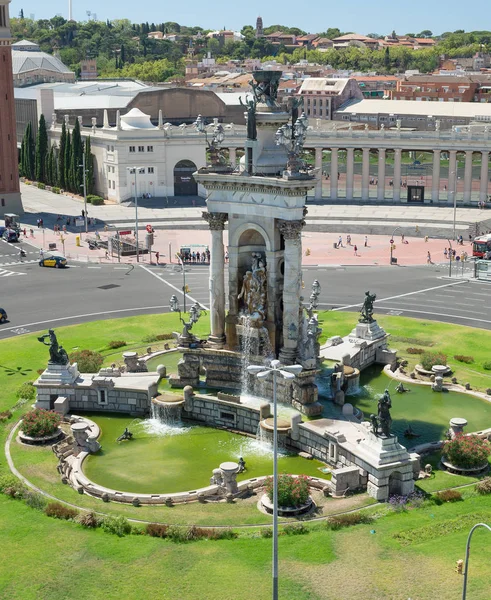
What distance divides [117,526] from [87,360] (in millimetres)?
23457

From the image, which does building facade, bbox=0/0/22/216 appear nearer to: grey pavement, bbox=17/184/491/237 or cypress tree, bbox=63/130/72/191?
grey pavement, bbox=17/184/491/237

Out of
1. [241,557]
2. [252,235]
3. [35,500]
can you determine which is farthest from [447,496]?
[252,235]

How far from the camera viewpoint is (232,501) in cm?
4497

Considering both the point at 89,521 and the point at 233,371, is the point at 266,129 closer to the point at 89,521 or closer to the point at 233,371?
the point at 233,371

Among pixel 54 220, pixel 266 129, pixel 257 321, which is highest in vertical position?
pixel 266 129

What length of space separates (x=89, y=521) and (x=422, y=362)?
30195 mm

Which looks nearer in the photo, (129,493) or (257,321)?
(129,493)

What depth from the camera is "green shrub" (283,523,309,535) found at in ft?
136

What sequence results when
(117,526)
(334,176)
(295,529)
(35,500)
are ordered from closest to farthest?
1. (295,529)
2. (117,526)
3. (35,500)
4. (334,176)

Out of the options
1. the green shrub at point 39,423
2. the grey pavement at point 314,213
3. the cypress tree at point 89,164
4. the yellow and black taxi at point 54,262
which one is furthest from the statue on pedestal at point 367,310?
the cypress tree at point 89,164

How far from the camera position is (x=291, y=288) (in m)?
55.2

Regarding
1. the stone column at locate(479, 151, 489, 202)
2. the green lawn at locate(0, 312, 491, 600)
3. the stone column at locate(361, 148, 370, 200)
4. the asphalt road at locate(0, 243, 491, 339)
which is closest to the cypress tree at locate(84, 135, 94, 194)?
the asphalt road at locate(0, 243, 491, 339)

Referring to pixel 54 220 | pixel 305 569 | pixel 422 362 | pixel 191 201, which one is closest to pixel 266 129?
pixel 422 362

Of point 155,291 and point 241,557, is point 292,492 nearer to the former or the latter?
point 241,557
